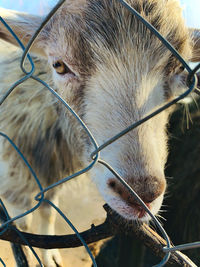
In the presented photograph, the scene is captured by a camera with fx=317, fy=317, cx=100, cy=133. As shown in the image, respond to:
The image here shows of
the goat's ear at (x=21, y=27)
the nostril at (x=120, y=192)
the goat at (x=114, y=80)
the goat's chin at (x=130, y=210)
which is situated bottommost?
the goat's chin at (x=130, y=210)

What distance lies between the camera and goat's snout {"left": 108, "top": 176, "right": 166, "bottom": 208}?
3.75 ft

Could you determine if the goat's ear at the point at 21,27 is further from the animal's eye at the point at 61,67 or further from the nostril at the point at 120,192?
the nostril at the point at 120,192

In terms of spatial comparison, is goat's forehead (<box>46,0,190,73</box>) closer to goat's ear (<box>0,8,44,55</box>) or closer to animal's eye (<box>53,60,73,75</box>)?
animal's eye (<box>53,60,73,75</box>)

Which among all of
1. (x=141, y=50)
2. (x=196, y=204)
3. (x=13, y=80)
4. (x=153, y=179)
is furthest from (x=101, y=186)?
(x=196, y=204)

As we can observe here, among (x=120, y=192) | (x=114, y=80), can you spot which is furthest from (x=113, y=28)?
(x=120, y=192)

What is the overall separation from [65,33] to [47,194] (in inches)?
52.9

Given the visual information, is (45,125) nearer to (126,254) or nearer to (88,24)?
(88,24)

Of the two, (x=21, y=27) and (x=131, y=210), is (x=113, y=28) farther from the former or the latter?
(x=131, y=210)

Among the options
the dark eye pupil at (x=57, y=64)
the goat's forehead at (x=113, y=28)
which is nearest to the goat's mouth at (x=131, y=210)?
the goat's forehead at (x=113, y=28)

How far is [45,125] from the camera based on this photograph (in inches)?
83.3

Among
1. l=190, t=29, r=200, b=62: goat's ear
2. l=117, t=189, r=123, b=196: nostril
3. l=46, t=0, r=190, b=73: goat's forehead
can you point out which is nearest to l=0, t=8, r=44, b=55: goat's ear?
l=46, t=0, r=190, b=73: goat's forehead

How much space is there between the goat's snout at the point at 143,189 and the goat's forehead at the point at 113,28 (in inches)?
22.3

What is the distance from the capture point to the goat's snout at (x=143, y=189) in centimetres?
114

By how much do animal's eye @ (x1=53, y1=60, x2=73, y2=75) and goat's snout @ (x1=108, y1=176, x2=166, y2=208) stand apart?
649mm
